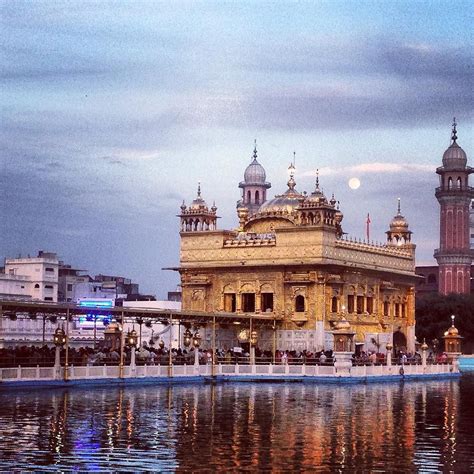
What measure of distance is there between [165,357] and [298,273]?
38.4 feet

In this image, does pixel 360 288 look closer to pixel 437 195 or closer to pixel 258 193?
pixel 258 193

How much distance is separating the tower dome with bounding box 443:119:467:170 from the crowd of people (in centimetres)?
4799

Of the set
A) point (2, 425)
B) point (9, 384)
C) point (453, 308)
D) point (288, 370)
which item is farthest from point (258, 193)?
point (2, 425)

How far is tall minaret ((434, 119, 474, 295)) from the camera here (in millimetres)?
103375

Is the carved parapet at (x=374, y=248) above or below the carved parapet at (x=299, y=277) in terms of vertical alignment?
above

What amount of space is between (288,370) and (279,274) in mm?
9377

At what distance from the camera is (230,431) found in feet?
73.9

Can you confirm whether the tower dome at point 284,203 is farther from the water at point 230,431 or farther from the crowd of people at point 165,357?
the water at point 230,431

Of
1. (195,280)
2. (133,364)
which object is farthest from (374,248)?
(133,364)

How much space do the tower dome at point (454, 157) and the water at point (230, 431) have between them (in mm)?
69785

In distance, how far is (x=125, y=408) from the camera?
27797mm

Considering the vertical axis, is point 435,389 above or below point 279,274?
below

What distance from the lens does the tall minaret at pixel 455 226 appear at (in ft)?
339

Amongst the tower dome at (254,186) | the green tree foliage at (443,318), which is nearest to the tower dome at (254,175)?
the tower dome at (254,186)
